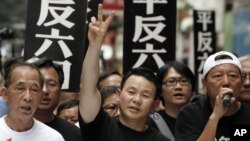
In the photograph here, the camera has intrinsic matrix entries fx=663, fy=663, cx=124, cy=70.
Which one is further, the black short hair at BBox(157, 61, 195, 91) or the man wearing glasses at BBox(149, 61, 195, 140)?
the black short hair at BBox(157, 61, 195, 91)

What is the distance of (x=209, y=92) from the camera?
5188mm

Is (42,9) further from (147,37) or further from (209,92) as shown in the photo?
(209,92)

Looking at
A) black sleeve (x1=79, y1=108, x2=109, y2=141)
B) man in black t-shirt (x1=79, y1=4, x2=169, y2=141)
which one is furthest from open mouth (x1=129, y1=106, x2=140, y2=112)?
black sleeve (x1=79, y1=108, x2=109, y2=141)

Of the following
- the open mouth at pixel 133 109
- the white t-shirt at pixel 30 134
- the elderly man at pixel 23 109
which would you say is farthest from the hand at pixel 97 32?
the white t-shirt at pixel 30 134

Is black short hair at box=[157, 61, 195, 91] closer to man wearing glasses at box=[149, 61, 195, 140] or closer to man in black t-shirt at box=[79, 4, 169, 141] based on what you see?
man wearing glasses at box=[149, 61, 195, 140]

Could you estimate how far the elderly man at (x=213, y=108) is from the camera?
5098 millimetres

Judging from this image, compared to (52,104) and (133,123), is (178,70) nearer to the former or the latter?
(52,104)

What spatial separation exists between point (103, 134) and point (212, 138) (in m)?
0.78

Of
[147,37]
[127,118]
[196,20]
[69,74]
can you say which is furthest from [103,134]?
[196,20]

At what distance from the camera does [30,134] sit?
15.0ft

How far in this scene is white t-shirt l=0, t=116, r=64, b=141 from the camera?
4.49 metres

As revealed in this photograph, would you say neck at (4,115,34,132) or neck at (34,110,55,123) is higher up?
neck at (4,115,34,132)

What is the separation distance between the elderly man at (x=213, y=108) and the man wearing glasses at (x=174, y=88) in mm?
1278

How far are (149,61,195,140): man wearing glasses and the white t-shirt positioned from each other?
6.74 feet
